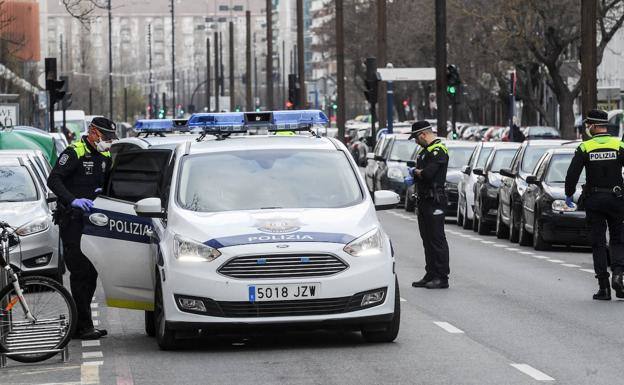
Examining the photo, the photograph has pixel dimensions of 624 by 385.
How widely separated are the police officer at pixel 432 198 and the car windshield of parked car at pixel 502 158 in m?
13.2

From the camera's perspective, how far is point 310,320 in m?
12.7

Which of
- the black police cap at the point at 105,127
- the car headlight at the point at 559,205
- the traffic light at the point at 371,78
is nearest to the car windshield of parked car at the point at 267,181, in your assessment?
the black police cap at the point at 105,127

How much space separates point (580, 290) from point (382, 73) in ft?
99.1

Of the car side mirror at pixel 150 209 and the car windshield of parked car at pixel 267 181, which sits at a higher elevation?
the car windshield of parked car at pixel 267 181

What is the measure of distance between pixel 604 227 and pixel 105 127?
543cm

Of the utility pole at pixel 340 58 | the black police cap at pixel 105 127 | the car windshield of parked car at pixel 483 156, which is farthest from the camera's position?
the utility pole at pixel 340 58

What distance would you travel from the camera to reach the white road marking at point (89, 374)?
11656 millimetres

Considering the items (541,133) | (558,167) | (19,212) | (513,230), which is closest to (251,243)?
(19,212)

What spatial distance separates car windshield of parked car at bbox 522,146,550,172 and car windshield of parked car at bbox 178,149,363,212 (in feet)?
49.1

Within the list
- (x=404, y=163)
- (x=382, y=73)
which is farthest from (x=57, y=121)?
(x=404, y=163)

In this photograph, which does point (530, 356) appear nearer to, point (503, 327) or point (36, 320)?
point (503, 327)

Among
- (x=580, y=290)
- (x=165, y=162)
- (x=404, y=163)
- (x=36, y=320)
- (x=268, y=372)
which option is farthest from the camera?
(x=404, y=163)

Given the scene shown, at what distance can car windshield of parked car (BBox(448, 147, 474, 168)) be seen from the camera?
3816cm

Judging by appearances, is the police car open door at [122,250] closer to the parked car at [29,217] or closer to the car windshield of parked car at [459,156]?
the parked car at [29,217]
